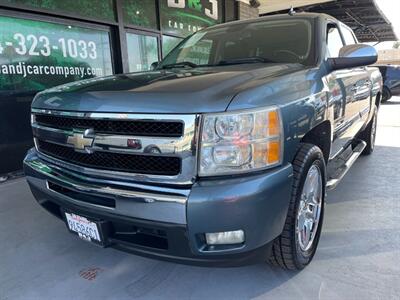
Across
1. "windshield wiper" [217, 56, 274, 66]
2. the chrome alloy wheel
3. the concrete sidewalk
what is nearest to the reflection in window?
"windshield wiper" [217, 56, 274, 66]

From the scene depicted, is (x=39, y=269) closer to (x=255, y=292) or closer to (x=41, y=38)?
(x=255, y=292)

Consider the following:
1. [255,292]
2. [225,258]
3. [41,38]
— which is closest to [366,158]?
[255,292]

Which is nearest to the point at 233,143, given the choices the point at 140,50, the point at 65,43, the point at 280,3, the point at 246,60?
the point at 246,60

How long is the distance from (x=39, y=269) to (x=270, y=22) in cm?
283

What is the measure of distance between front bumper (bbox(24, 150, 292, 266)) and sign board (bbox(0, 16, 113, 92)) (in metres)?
3.56

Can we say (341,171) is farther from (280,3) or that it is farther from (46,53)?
(280,3)

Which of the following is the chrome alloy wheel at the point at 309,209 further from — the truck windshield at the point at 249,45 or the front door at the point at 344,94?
the truck windshield at the point at 249,45

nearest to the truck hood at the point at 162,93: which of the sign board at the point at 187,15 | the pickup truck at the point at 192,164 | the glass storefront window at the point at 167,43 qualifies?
the pickup truck at the point at 192,164

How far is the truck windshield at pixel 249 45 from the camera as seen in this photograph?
2.86 m

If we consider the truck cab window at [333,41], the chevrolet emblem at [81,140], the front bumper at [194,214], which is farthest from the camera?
the truck cab window at [333,41]

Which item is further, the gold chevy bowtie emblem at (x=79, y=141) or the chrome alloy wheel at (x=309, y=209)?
the chrome alloy wheel at (x=309, y=209)

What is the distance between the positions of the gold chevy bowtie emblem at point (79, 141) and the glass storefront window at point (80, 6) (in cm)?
347

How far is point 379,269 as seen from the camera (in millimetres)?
2328

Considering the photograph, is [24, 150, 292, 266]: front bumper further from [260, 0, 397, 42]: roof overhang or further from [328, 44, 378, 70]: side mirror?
[260, 0, 397, 42]: roof overhang
